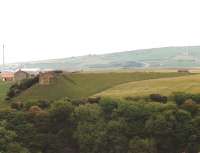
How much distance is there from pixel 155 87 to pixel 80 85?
1526cm

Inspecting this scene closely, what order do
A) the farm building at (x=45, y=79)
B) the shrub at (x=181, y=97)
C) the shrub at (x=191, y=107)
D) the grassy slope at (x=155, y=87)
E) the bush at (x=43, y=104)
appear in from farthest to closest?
the farm building at (x=45, y=79) < the grassy slope at (x=155, y=87) < the bush at (x=43, y=104) < the shrub at (x=181, y=97) < the shrub at (x=191, y=107)

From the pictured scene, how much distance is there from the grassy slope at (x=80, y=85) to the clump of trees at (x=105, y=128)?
14.9m

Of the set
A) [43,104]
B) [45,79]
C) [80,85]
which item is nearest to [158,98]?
[43,104]

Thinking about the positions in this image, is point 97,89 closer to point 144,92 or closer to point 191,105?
point 144,92

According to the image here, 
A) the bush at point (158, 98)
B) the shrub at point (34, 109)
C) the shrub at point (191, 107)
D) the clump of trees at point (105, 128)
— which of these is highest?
the bush at point (158, 98)

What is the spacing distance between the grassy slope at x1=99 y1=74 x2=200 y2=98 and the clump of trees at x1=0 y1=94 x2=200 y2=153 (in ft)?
26.6

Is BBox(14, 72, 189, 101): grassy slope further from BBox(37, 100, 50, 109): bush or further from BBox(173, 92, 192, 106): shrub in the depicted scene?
BBox(173, 92, 192, 106): shrub

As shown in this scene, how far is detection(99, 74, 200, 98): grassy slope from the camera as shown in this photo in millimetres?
80188

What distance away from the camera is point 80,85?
95562mm

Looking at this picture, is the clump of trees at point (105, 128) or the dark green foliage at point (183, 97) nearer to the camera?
the clump of trees at point (105, 128)

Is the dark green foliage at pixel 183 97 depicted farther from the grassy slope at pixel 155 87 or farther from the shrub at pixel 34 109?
the shrub at pixel 34 109

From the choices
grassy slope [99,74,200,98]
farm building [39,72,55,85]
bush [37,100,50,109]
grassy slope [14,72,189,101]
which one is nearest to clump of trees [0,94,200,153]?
bush [37,100,50,109]

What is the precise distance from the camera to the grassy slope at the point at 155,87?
263ft

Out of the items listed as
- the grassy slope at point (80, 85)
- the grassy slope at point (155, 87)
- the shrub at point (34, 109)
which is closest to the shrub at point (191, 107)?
the grassy slope at point (155, 87)
